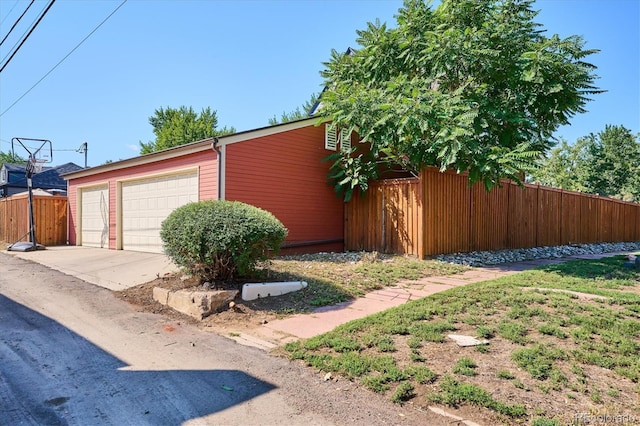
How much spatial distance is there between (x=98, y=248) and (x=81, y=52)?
6480 millimetres

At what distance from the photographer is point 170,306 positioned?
5.78 meters

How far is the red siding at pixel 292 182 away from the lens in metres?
9.68

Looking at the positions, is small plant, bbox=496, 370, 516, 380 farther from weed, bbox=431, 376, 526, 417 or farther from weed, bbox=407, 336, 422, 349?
weed, bbox=407, 336, 422, 349

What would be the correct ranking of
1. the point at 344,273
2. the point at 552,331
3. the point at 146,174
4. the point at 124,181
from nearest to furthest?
the point at 552,331 < the point at 344,273 < the point at 146,174 < the point at 124,181

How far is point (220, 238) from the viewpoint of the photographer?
5449mm

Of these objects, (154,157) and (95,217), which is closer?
(154,157)

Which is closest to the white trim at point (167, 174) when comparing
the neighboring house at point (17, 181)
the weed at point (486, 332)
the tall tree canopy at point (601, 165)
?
the weed at point (486, 332)

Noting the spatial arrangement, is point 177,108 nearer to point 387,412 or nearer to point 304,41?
point 304,41

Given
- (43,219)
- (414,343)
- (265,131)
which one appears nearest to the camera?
(414,343)

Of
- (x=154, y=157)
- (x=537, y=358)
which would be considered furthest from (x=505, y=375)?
(x=154, y=157)

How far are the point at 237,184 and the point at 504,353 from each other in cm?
737

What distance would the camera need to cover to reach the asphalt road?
8.90 feet

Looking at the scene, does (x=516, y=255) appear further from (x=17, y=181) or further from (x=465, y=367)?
(x=17, y=181)

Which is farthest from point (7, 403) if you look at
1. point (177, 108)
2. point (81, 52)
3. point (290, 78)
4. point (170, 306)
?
point (177, 108)
